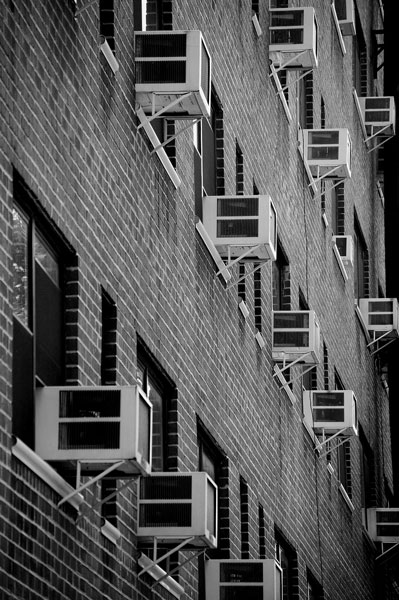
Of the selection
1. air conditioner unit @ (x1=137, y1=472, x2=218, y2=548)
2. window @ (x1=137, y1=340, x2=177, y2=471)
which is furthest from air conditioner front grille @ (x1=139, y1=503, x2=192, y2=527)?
A: window @ (x1=137, y1=340, x2=177, y2=471)

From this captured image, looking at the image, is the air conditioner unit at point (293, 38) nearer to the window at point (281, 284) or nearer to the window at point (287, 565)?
the window at point (281, 284)

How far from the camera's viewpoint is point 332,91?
35375 millimetres

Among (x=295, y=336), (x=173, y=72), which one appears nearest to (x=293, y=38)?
(x=295, y=336)

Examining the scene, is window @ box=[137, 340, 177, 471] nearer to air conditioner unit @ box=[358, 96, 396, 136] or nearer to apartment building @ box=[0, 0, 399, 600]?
apartment building @ box=[0, 0, 399, 600]

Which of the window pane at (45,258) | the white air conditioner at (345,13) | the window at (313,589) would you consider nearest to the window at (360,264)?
the white air conditioner at (345,13)

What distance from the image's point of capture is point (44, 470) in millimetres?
12758

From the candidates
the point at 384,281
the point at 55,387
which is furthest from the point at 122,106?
the point at 384,281

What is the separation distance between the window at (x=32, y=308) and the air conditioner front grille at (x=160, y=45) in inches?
134

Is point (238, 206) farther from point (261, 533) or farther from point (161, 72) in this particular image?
point (261, 533)

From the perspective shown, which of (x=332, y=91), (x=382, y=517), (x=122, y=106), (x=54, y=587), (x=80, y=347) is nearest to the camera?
(x=54, y=587)

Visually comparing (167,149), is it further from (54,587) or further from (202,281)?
(54,587)

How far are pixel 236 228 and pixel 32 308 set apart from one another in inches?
301

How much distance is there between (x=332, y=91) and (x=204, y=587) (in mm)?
17575

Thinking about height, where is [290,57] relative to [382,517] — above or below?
above
